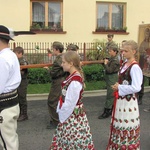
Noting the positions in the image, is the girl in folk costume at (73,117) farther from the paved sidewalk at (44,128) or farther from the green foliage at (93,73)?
the green foliage at (93,73)

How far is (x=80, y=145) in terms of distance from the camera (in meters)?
3.73

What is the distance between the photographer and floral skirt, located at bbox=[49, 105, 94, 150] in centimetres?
371

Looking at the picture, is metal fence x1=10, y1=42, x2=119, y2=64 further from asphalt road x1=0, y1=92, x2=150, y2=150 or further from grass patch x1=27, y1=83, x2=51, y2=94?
asphalt road x1=0, y1=92, x2=150, y2=150

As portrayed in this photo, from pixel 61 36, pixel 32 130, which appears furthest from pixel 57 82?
pixel 61 36

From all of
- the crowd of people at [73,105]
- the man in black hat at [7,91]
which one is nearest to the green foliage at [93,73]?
the crowd of people at [73,105]

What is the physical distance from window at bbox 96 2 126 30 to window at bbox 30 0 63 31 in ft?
7.39

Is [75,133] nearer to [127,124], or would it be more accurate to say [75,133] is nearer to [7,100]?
[127,124]

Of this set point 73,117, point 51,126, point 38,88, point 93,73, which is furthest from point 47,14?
point 73,117

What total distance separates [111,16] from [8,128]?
14287mm

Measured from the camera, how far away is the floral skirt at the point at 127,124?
4.11 meters

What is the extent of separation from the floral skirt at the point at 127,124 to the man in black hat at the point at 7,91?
143cm

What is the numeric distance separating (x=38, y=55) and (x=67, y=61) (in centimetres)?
956

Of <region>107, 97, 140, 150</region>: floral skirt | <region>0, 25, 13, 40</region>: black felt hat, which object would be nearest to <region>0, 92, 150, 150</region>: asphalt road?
<region>107, 97, 140, 150</region>: floral skirt

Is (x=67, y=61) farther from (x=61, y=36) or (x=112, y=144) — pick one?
(x=61, y=36)
